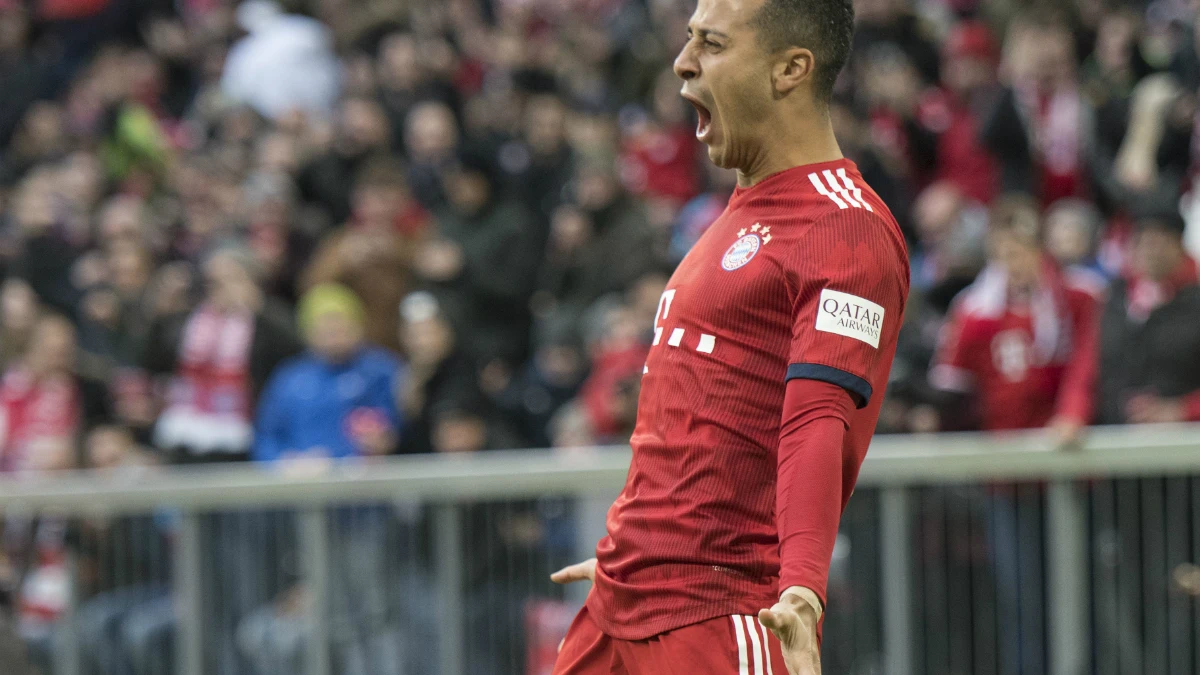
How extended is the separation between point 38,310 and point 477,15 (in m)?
5.10

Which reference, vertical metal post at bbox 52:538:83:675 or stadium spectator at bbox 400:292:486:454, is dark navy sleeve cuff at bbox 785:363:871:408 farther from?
vertical metal post at bbox 52:538:83:675

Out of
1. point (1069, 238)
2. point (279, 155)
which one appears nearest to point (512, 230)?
point (279, 155)

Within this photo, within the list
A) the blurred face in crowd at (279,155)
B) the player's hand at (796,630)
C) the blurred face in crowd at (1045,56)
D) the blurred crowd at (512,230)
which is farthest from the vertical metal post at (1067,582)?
the blurred face in crowd at (279,155)

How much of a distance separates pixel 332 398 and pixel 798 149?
529 cm

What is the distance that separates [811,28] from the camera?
129 inches

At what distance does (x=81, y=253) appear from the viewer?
37.1ft

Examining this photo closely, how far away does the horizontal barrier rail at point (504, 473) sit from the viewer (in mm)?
6047

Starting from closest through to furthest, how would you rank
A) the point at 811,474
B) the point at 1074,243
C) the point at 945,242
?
the point at 811,474 < the point at 1074,243 < the point at 945,242

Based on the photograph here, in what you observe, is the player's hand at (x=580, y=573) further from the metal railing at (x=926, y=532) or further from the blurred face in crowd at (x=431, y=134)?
the blurred face in crowd at (x=431, y=134)

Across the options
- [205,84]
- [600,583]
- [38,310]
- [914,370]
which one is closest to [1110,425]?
[914,370]

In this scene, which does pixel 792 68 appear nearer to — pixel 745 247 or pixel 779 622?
pixel 745 247

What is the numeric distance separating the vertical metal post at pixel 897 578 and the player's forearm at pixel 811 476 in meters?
3.31

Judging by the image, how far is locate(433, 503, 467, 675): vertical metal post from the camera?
6824 mm

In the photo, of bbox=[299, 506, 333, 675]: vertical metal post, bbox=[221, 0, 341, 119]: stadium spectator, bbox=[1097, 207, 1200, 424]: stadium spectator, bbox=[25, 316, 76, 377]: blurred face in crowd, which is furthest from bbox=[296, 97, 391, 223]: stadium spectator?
bbox=[1097, 207, 1200, 424]: stadium spectator
